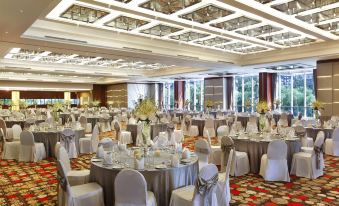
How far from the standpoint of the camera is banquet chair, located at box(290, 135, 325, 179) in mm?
5883

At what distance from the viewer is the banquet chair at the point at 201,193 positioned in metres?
3.46

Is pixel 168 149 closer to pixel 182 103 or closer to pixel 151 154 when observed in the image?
pixel 151 154

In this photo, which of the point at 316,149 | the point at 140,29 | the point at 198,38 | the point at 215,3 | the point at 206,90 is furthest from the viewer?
the point at 206,90

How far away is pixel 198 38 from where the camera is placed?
10.8 m

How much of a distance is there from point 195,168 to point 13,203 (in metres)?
2.85

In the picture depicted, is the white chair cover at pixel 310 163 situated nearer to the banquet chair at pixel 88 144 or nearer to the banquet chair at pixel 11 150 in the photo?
the banquet chair at pixel 88 144

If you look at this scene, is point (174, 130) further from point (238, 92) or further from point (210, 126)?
point (238, 92)

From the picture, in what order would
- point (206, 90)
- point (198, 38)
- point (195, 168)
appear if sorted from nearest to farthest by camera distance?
point (195, 168), point (198, 38), point (206, 90)

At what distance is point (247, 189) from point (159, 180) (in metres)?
2.11

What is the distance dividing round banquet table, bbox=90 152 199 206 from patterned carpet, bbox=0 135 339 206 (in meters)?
1.05

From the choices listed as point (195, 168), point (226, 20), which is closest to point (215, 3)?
point (226, 20)

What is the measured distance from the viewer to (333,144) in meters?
8.02

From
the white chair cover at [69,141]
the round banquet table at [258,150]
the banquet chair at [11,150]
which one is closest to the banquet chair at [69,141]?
the white chair cover at [69,141]

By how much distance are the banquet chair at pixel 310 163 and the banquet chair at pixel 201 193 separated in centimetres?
299
